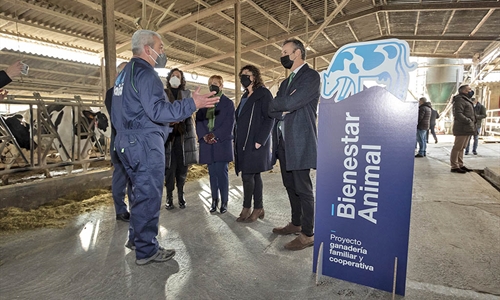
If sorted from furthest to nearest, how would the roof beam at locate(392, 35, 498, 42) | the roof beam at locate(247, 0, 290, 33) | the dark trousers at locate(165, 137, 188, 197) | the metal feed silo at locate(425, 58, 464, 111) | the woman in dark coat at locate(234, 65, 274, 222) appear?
the metal feed silo at locate(425, 58, 464, 111) → the roof beam at locate(392, 35, 498, 42) → the roof beam at locate(247, 0, 290, 33) → the dark trousers at locate(165, 137, 188, 197) → the woman in dark coat at locate(234, 65, 274, 222)

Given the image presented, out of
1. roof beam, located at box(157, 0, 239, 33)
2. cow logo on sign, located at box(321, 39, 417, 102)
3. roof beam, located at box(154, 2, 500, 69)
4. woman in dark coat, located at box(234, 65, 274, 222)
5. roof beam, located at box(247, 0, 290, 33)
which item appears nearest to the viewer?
cow logo on sign, located at box(321, 39, 417, 102)

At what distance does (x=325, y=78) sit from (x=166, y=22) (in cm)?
808

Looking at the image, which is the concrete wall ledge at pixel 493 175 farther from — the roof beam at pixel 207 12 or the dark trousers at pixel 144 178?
the roof beam at pixel 207 12

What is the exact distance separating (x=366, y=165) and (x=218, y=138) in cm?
206

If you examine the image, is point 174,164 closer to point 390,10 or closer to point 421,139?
point 421,139

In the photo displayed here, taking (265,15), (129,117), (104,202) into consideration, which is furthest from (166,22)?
(129,117)

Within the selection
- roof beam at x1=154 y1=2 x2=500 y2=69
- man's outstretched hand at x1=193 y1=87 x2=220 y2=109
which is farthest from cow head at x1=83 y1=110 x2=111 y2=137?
roof beam at x1=154 y1=2 x2=500 y2=69

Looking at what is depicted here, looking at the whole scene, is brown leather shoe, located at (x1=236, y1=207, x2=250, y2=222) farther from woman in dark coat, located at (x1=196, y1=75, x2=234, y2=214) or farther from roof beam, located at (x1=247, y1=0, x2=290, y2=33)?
roof beam, located at (x1=247, y1=0, x2=290, y2=33)

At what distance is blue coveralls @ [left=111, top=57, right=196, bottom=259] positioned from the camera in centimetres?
220

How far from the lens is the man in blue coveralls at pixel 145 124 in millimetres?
2201

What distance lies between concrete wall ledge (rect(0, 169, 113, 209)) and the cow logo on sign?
411cm

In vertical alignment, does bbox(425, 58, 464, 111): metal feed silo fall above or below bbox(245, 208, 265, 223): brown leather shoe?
above

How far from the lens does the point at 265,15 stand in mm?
9430

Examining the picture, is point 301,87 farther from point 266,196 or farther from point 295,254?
point 266,196
